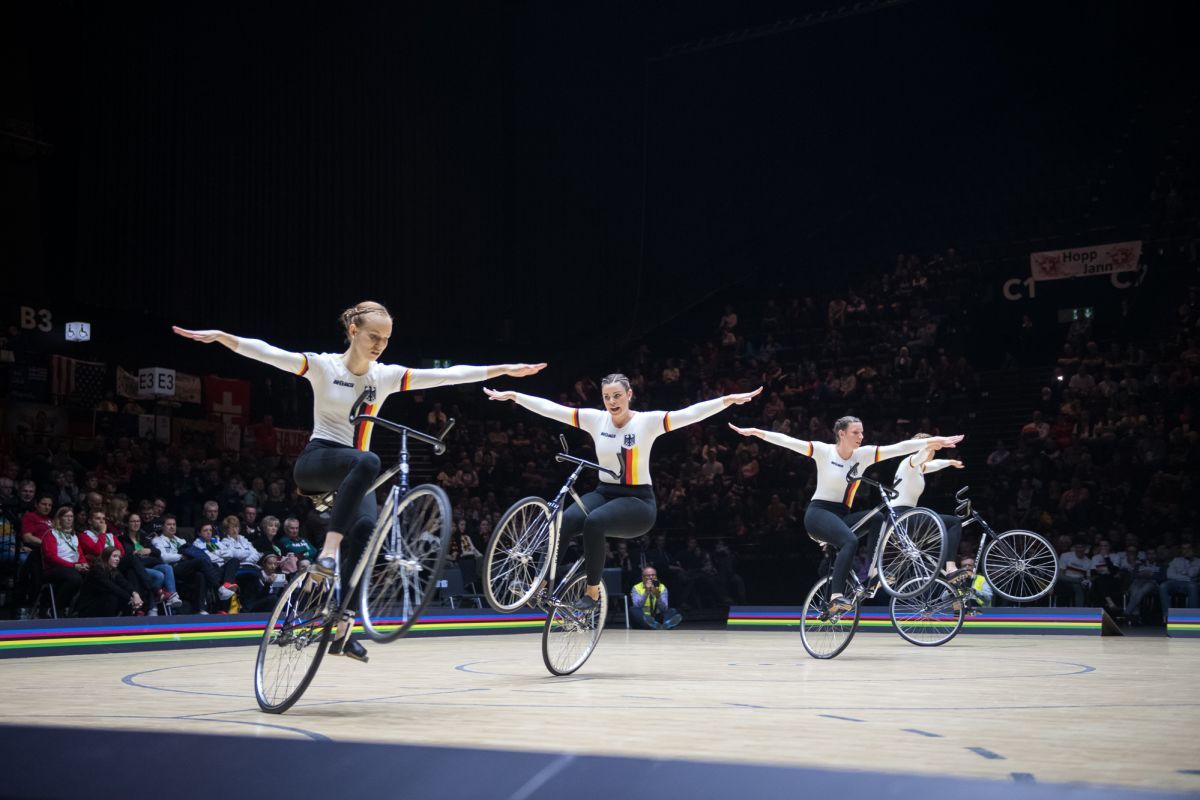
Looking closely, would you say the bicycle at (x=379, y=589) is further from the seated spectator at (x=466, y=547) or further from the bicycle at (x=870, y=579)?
the seated spectator at (x=466, y=547)

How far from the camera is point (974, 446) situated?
62.3 feet

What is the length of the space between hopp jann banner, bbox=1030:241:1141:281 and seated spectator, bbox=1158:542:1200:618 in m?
6.27

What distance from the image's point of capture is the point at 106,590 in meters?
11.6

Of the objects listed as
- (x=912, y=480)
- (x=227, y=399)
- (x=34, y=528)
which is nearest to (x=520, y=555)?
(x=912, y=480)

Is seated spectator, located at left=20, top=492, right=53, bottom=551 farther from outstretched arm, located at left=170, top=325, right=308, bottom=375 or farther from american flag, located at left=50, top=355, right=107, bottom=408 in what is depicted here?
outstretched arm, located at left=170, top=325, right=308, bottom=375

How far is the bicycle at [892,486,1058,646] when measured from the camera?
11.1 m

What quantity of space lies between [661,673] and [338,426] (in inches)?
124

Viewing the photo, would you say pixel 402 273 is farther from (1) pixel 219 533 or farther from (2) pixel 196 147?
(1) pixel 219 533

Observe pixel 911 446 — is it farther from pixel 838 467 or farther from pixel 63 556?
pixel 63 556

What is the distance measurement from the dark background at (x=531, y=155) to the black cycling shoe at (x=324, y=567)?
1382cm

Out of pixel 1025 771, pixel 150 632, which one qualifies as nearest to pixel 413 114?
pixel 150 632

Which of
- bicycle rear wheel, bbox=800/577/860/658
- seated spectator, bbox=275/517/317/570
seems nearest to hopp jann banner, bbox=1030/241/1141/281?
bicycle rear wheel, bbox=800/577/860/658

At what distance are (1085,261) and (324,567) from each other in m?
17.3

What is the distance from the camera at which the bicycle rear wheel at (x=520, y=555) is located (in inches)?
259
